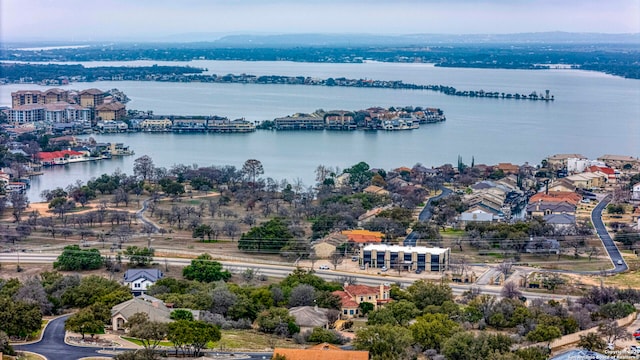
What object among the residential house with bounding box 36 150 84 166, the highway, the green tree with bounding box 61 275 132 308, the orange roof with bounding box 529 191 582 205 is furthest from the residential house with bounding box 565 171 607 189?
the residential house with bounding box 36 150 84 166

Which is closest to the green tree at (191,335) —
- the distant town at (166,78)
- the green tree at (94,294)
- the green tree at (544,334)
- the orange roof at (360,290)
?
the green tree at (94,294)

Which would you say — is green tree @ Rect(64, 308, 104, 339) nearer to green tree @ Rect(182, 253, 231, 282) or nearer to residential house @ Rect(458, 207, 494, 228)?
green tree @ Rect(182, 253, 231, 282)

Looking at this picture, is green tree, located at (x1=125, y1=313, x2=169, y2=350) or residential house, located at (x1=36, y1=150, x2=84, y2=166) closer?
green tree, located at (x1=125, y1=313, x2=169, y2=350)

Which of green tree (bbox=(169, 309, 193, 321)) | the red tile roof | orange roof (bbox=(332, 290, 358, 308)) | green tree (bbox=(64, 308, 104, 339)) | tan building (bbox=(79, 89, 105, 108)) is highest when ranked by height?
tan building (bbox=(79, 89, 105, 108))

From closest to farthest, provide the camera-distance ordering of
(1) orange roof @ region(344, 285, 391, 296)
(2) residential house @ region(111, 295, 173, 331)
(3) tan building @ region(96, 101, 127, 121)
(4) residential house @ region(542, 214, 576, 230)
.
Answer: (2) residential house @ region(111, 295, 173, 331)
(1) orange roof @ region(344, 285, 391, 296)
(4) residential house @ region(542, 214, 576, 230)
(3) tan building @ region(96, 101, 127, 121)

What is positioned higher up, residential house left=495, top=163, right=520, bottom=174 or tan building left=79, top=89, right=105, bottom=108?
tan building left=79, top=89, right=105, bottom=108

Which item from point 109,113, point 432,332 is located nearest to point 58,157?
point 109,113

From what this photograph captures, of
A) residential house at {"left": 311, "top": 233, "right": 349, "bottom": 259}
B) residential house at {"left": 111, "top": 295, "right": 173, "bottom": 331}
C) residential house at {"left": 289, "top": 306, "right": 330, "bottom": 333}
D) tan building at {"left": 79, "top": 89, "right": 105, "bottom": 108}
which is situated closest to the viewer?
residential house at {"left": 111, "top": 295, "right": 173, "bottom": 331}

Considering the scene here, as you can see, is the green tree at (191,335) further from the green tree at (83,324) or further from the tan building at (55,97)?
the tan building at (55,97)
